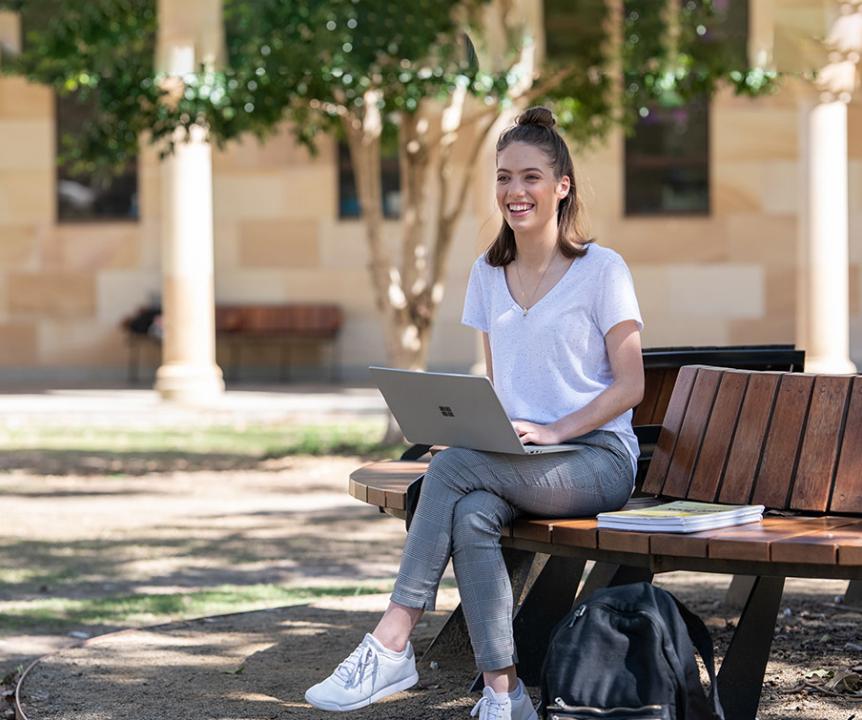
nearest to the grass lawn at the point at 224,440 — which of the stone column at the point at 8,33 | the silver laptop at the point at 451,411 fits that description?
the stone column at the point at 8,33

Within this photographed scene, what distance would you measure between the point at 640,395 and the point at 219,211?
591 inches

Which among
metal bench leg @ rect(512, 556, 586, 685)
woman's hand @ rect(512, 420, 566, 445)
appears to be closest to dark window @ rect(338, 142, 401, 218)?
metal bench leg @ rect(512, 556, 586, 685)

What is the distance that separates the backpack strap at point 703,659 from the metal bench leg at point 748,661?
13cm

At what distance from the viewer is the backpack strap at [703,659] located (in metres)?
3.90

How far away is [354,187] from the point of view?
62.7 feet

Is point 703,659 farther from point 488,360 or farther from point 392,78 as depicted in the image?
point 392,78

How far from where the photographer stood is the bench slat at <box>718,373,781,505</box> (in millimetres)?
4488

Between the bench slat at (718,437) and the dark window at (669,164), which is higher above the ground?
the dark window at (669,164)

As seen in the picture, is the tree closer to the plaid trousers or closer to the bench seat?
the plaid trousers

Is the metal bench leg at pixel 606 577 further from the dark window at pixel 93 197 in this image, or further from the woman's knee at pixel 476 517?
the dark window at pixel 93 197

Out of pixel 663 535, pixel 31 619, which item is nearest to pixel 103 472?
pixel 31 619

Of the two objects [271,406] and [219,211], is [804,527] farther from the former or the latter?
[219,211]

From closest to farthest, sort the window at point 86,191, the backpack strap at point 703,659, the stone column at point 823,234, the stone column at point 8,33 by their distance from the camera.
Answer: the backpack strap at point 703,659 < the stone column at point 823,234 < the stone column at point 8,33 < the window at point 86,191

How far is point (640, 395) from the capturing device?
179 inches
